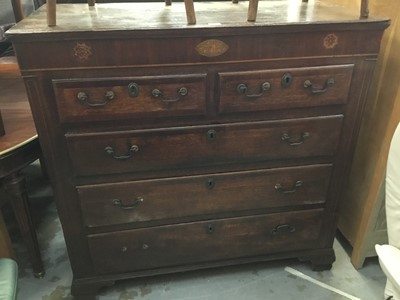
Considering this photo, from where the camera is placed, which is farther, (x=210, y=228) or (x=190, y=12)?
(x=210, y=228)

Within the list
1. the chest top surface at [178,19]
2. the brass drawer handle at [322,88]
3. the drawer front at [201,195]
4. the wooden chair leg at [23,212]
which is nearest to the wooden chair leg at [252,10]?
the chest top surface at [178,19]

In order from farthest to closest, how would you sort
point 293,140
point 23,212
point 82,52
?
point 23,212 → point 293,140 → point 82,52

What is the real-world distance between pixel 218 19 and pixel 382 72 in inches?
26.6

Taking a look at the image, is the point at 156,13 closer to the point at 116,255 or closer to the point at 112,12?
the point at 112,12

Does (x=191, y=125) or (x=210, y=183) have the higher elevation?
(x=191, y=125)

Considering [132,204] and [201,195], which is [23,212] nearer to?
[132,204]

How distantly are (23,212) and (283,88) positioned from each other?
1044 millimetres

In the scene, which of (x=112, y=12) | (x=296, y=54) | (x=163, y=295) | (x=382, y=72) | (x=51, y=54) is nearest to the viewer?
(x=51, y=54)

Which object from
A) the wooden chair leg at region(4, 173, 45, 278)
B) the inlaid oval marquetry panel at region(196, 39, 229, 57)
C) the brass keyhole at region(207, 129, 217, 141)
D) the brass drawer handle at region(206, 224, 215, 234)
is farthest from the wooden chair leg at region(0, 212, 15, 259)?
the inlaid oval marquetry panel at region(196, 39, 229, 57)

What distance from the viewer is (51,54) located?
39.6 inches

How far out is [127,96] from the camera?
3.57 ft

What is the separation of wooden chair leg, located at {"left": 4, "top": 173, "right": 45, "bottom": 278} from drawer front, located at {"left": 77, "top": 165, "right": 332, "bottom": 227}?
278mm

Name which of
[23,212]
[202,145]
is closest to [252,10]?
[202,145]

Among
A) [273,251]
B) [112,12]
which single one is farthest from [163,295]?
[112,12]
